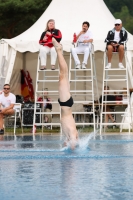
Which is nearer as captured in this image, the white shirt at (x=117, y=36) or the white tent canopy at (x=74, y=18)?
the white shirt at (x=117, y=36)

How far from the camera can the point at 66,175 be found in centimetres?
699

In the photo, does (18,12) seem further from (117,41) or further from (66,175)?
(66,175)

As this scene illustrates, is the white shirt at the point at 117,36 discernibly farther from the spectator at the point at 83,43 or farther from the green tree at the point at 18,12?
the green tree at the point at 18,12

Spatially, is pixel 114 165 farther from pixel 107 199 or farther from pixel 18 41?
pixel 18 41

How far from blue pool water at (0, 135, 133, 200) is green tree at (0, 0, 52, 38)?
3208 centimetres

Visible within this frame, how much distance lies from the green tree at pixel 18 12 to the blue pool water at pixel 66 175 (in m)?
32.1

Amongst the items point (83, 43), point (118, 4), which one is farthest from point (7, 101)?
point (118, 4)

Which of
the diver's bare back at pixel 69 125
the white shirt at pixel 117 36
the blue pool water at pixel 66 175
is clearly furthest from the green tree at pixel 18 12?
the blue pool water at pixel 66 175

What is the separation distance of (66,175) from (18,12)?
119 ft

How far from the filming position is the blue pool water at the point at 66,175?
18.5ft

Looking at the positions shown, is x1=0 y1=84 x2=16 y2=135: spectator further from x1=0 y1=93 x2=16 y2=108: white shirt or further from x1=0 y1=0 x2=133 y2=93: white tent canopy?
x1=0 y1=0 x2=133 y2=93: white tent canopy

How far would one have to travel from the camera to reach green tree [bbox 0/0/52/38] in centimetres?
4172

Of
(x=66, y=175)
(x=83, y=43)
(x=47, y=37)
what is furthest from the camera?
Answer: (x=83, y=43)

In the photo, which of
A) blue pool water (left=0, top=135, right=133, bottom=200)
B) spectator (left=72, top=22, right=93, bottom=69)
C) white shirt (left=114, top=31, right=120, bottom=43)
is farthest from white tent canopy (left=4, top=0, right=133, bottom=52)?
blue pool water (left=0, top=135, right=133, bottom=200)
